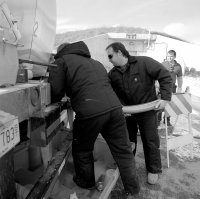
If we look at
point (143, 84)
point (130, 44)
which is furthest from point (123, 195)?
point (130, 44)

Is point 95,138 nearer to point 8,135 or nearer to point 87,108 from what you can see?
point 87,108

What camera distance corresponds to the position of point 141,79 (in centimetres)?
264

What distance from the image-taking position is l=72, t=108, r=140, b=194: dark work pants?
6.67 feet

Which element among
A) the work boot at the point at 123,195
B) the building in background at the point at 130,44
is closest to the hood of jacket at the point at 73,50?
the work boot at the point at 123,195

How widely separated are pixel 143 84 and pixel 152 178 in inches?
48.4

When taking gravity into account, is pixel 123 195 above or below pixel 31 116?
below

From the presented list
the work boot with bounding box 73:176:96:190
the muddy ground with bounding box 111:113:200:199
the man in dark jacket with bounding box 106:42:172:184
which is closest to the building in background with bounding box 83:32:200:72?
the muddy ground with bounding box 111:113:200:199

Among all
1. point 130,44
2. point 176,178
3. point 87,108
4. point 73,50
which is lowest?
point 176,178

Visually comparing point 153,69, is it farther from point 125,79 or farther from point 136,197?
point 136,197

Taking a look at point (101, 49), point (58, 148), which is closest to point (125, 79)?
point (58, 148)

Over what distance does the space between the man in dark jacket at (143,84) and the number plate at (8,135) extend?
177cm

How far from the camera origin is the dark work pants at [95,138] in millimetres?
2033

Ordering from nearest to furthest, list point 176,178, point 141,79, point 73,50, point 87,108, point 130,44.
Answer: point 87,108 → point 73,50 → point 141,79 → point 176,178 → point 130,44

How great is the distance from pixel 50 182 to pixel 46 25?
1495 mm
